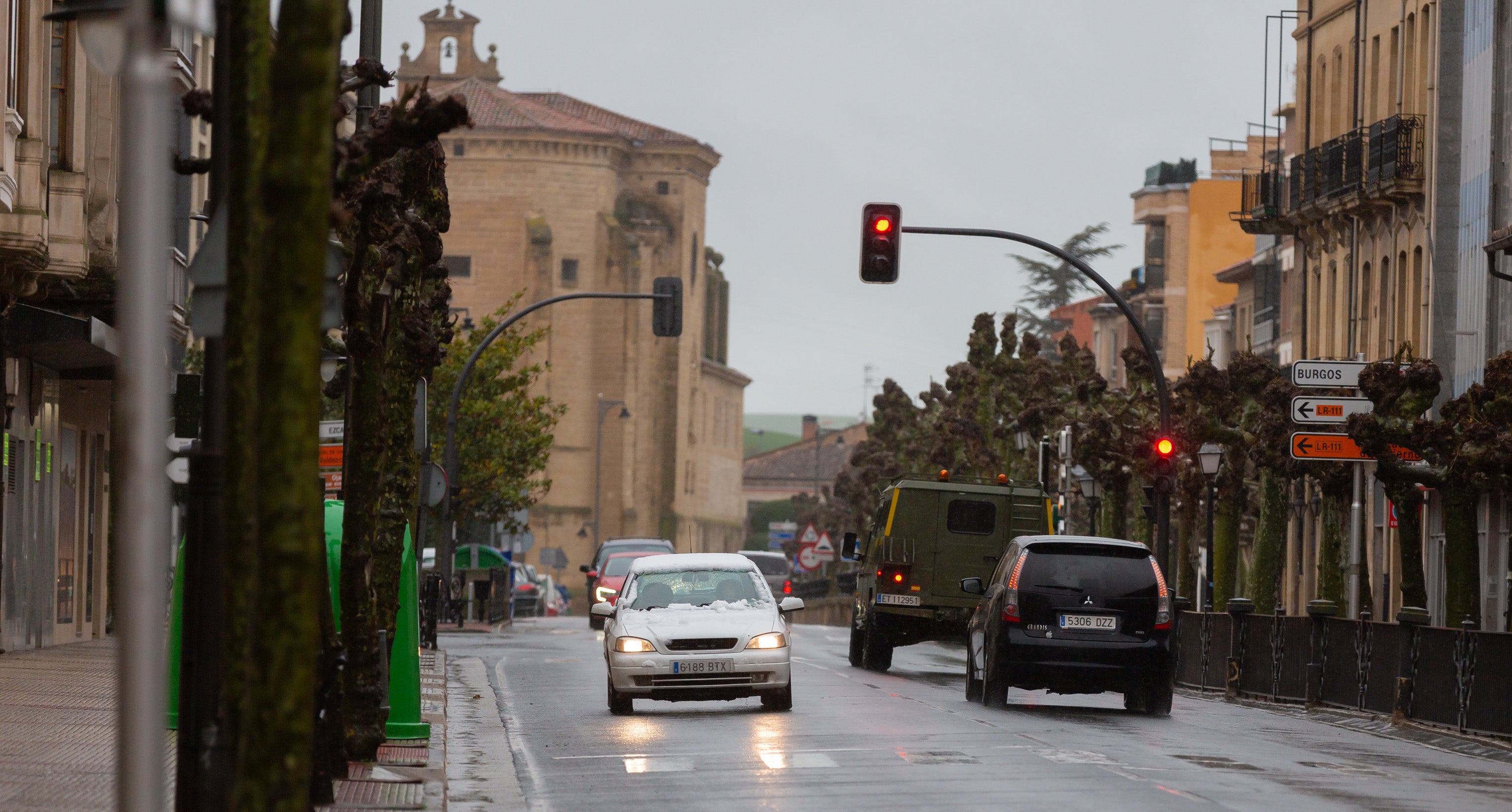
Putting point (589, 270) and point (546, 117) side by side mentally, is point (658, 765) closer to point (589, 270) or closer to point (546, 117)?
point (589, 270)

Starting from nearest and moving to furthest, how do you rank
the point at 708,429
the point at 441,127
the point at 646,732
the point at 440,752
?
the point at 441,127 < the point at 440,752 < the point at 646,732 < the point at 708,429

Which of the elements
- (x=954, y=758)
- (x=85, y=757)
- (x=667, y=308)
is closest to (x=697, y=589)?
(x=954, y=758)

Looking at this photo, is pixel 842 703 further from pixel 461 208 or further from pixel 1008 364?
pixel 461 208

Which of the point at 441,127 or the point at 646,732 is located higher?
the point at 441,127

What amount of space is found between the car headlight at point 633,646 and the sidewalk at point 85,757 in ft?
5.60

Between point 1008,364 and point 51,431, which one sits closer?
point 51,431

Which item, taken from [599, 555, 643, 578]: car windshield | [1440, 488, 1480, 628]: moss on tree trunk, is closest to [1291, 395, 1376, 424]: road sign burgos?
[1440, 488, 1480, 628]: moss on tree trunk

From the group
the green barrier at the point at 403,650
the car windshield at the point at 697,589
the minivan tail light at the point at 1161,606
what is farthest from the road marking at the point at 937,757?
the car windshield at the point at 697,589

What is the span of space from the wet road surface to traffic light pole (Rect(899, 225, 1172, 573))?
696 centimetres

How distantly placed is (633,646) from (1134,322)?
13120 mm

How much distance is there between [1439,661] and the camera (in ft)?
72.3

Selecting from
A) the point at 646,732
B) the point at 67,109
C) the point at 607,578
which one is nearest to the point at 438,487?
the point at 67,109

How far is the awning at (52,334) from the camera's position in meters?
28.2

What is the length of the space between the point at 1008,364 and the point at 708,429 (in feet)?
225
